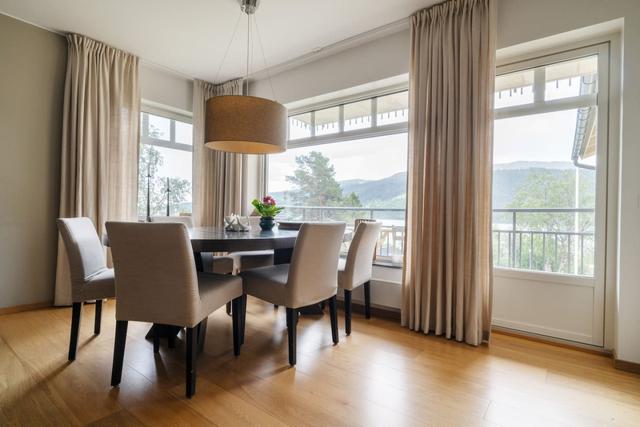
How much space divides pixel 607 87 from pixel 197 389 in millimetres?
3197

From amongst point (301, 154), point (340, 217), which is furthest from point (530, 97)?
point (301, 154)

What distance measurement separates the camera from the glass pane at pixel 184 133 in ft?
13.9

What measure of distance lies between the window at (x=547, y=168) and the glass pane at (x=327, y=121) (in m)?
1.69

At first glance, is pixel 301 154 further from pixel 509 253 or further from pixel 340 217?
pixel 509 253

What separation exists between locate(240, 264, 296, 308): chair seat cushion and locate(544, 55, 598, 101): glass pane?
2421mm

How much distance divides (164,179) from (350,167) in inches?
95.6

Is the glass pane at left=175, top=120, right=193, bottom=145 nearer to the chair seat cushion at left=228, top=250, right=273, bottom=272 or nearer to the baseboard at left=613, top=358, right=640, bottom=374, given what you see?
the chair seat cushion at left=228, top=250, right=273, bottom=272

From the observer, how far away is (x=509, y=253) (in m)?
2.59

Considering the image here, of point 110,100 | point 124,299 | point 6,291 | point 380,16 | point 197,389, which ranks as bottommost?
point 197,389

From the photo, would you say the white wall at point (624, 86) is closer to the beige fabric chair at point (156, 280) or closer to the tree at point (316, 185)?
the tree at point (316, 185)

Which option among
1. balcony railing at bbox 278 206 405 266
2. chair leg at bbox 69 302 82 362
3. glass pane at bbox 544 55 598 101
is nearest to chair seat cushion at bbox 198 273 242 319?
chair leg at bbox 69 302 82 362

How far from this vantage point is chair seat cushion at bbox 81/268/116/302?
6.37ft

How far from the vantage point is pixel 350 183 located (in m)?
3.69

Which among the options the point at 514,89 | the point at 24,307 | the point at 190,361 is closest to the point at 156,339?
the point at 190,361
